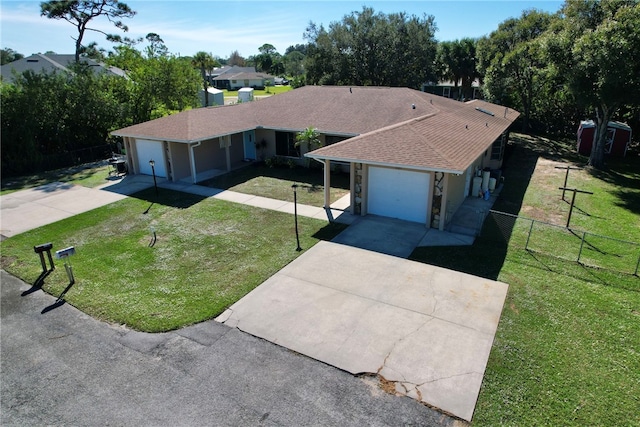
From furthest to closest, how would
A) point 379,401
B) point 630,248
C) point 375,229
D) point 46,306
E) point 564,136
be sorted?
point 564,136, point 375,229, point 630,248, point 46,306, point 379,401

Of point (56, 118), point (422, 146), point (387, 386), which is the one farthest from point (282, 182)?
point (56, 118)

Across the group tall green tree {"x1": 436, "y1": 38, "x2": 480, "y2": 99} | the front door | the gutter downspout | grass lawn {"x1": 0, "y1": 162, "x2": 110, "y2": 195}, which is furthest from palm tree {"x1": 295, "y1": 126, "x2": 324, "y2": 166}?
tall green tree {"x1": 436, "y1": 38, "x2": 480, "y2": 99}

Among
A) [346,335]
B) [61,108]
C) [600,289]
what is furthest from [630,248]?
[61,108]

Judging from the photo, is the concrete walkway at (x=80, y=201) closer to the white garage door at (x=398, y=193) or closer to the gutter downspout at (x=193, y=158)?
the gutter downspout at (x=193, y=158)

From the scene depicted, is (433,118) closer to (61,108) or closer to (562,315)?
(562,315)

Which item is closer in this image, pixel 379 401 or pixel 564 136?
pixel 379 401

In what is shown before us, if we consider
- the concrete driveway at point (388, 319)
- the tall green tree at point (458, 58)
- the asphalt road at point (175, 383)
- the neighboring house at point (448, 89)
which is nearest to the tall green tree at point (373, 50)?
the tall green tree at point (458, 58)
